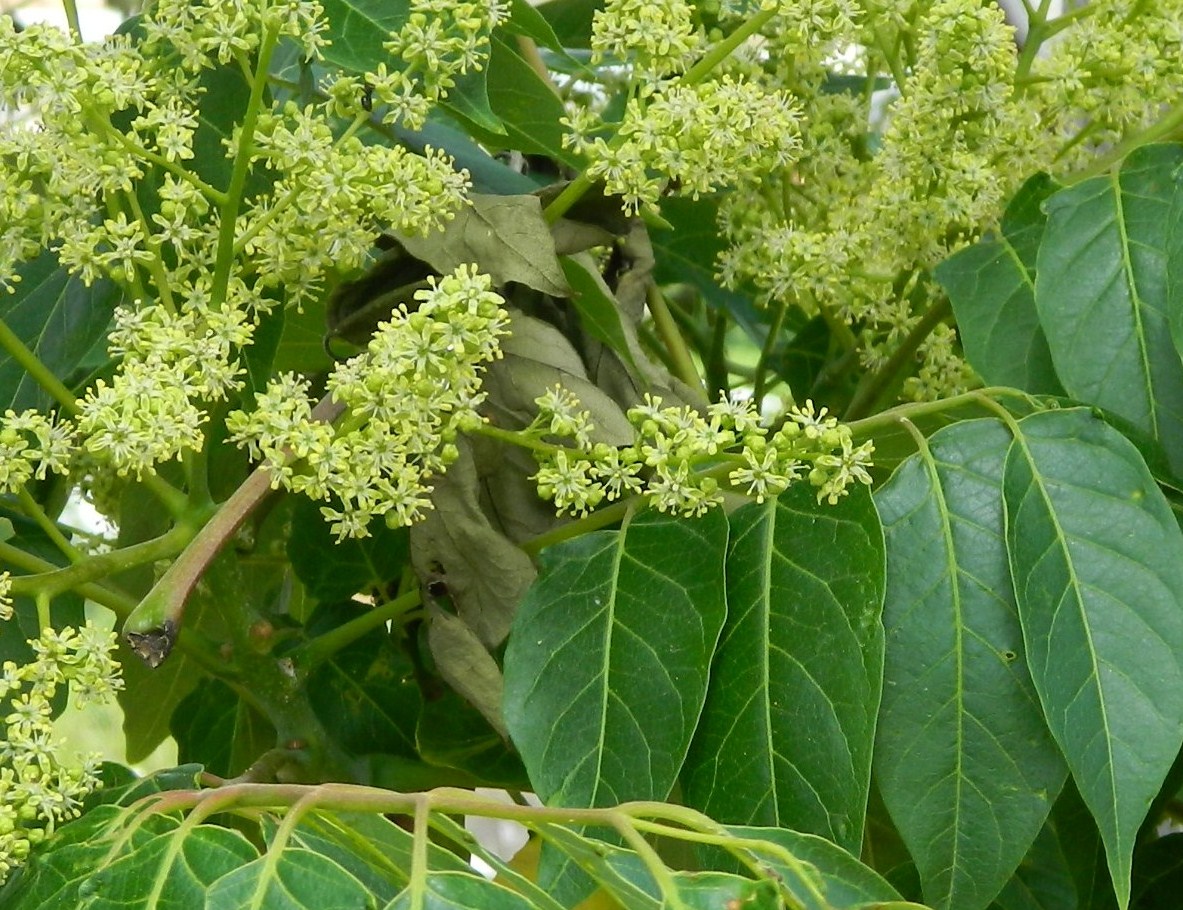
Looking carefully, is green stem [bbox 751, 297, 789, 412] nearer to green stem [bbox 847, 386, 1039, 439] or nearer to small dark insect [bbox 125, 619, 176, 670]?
green stem [bbox 847, 386, 1039, 439]

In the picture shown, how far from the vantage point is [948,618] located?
552 mm

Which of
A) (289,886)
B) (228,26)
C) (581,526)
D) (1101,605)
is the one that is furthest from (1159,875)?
(228,26)

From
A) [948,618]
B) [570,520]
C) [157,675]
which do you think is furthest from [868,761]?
[157,675]

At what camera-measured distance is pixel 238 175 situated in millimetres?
540

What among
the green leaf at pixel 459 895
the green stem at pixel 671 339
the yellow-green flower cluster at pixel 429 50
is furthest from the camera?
the green stem at pixel 671 339

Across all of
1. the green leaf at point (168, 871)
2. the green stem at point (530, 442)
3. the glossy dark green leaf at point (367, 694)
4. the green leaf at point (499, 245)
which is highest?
the green leaf at point (499, 245)

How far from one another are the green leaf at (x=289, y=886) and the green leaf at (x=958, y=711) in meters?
0.20

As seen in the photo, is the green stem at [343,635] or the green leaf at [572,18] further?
the green leaf at [572,18]

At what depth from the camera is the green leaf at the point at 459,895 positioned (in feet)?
1.44

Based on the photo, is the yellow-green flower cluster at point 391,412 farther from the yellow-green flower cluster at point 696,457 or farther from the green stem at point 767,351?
the green stem at point 767,351

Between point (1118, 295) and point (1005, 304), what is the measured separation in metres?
0.05

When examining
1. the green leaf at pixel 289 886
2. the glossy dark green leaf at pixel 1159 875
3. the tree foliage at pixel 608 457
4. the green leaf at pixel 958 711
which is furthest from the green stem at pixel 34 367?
the glossy dark green leaf at pixel 1159 875

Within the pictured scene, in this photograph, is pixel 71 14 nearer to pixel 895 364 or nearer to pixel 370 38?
pixel 370 38

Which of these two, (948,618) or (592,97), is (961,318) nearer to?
(948,618)
